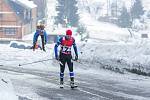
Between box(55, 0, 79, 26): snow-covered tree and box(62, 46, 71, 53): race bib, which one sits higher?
box(55, 0, 79, 26): snow-covered tree

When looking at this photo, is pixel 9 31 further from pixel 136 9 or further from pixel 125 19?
pixel 136 9

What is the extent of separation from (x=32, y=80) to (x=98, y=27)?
8269cm

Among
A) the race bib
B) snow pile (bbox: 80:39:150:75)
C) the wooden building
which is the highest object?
the wooden building

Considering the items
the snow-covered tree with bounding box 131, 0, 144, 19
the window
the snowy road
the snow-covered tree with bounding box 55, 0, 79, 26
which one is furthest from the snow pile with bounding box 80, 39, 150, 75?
the snow-covered tree with bounding box 131, 0, 144, 19

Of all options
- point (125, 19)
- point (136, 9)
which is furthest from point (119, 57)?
point (136, 9)

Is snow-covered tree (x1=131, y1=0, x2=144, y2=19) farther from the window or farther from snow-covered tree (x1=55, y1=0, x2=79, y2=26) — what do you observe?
the window

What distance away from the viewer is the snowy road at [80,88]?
12086mm

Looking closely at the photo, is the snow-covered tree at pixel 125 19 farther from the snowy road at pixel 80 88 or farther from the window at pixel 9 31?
the snowy road at pixel 80 88

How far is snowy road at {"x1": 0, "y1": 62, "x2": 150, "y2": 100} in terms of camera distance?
476 inches

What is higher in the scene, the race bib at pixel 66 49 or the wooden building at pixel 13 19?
the wooden building at pixel 13 19

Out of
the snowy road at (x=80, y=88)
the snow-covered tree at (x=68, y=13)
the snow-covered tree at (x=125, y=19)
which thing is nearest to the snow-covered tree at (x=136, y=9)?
the snow-covered tree at (x=125, y=19)

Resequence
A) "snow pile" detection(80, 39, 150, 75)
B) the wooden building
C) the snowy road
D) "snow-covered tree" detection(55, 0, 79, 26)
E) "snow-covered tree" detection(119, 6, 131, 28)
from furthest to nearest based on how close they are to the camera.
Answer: "snow-covered tree" detection(119, 6, 131, 28), "snow-covered tree" detection(55, 0, 79, 26), the wooden building, "snow pile" detection(80, 39, 150, 75), the snowy road

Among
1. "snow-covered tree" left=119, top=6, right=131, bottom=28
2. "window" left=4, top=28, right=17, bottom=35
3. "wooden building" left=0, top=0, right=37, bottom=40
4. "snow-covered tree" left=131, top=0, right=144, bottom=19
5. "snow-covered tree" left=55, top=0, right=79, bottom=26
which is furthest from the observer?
"snow-covered tree" left=131, top=0, right=144, bottom=19

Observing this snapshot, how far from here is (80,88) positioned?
13.8 metres
